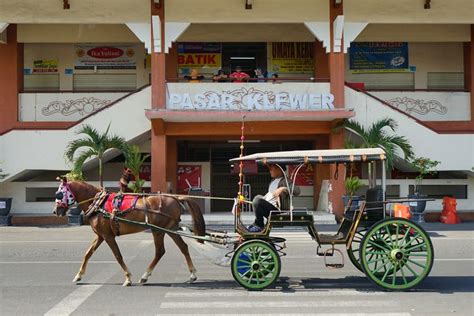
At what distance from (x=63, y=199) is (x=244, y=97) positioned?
34.9ft

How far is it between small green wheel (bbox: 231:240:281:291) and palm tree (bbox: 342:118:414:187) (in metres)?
9.81

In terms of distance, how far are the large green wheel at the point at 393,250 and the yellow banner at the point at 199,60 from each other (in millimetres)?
15424

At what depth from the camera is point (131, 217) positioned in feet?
30.3

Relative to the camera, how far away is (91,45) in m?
23.1

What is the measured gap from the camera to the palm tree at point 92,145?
18.3 metres

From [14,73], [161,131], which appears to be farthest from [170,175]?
[14,73]

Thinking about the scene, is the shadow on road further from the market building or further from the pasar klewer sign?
the pasar klewer sign

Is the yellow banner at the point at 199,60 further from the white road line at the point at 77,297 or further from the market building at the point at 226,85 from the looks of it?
the white road line at the point at 77,297

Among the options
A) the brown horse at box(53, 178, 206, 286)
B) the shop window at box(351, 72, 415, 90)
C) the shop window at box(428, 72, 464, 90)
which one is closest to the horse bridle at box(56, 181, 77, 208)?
the brown horse at box(53, 178, 206, 286)

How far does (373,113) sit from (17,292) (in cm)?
1359

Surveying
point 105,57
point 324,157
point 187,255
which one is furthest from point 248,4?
point 187,255

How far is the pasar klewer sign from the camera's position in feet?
61.4

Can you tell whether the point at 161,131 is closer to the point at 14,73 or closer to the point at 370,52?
the point at 14,73

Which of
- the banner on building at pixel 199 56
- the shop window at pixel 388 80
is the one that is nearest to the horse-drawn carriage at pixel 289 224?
the banner on building at pixel 199 56
